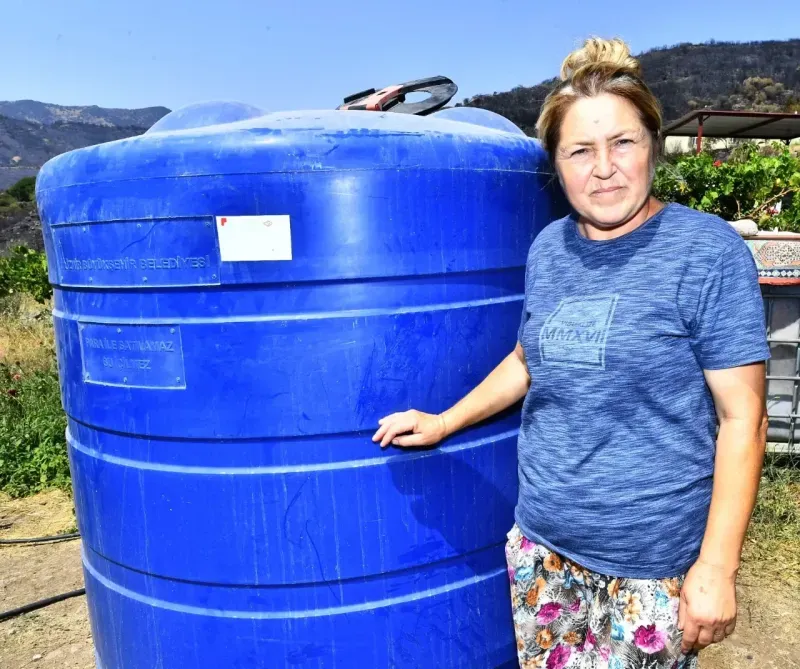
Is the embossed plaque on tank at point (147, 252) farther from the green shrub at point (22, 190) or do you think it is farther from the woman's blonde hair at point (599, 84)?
the green shrub at point (22, 190)

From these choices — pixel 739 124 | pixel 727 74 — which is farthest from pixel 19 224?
pixel 727 74

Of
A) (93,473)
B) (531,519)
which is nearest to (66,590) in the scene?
(93,473)

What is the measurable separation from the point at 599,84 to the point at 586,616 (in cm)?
100

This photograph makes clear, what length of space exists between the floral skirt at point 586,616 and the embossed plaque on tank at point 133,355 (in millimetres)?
787

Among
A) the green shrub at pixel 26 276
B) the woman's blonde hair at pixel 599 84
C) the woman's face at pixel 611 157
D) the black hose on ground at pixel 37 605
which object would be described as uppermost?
the woman's blonde hair at pixel 599 84

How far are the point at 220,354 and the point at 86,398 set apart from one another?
42 centimetres

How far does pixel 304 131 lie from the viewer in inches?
54.7

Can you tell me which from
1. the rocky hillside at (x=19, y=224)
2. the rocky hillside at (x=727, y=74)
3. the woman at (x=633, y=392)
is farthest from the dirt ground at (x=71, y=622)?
the rocky hillside at (x=727, y=74)

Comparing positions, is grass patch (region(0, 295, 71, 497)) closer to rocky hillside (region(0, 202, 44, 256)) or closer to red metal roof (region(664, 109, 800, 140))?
red metal roof (region(664, 109, 800, 140))

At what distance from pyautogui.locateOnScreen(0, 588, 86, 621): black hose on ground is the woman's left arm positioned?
2747 mm

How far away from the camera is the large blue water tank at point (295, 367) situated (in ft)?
4.55

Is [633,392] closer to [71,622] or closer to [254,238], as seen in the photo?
[254,238]

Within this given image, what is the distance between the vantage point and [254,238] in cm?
136

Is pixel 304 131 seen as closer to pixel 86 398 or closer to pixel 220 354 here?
pixel 220 354
